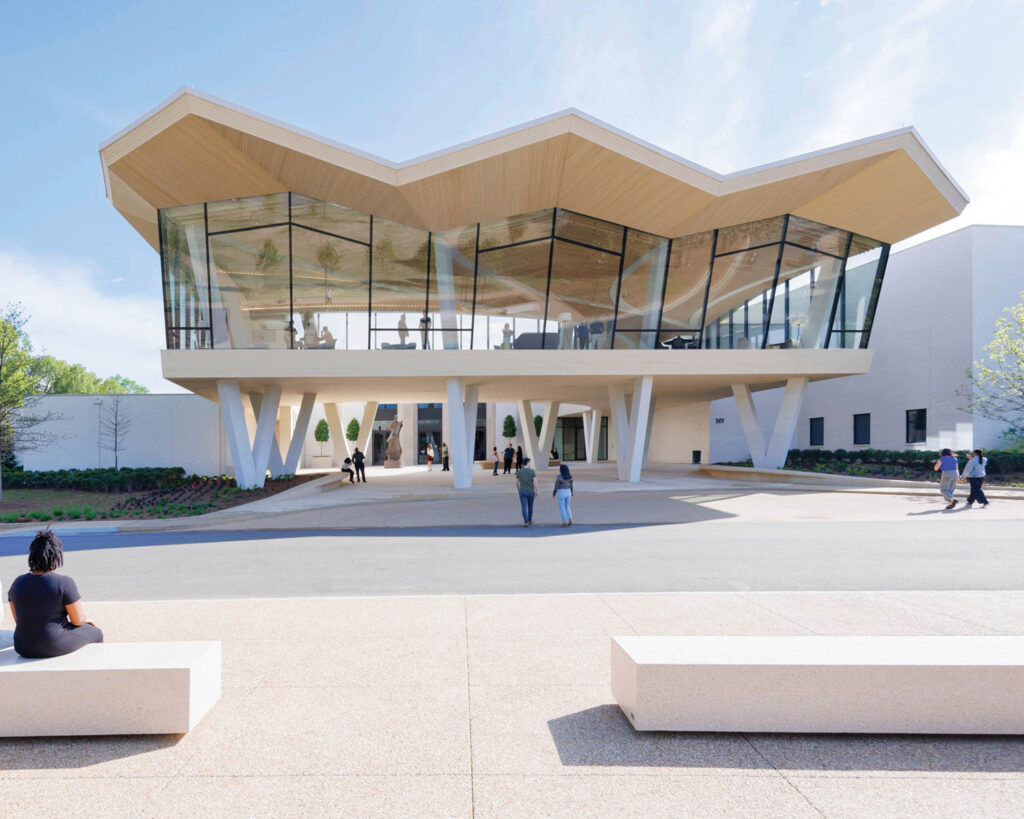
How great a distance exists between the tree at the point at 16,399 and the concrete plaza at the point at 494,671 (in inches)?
780

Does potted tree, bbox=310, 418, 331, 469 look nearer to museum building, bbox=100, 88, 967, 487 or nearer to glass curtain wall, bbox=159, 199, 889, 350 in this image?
museum building, bbox=100, 88, 967, 487

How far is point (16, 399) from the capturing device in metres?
27.4

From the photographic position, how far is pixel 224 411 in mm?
22625

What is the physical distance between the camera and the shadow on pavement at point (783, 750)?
346 centimetres

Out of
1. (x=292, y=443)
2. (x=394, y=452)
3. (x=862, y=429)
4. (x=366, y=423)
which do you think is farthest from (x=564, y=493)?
(x=394, y=452)

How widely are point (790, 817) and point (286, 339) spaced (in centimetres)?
2167

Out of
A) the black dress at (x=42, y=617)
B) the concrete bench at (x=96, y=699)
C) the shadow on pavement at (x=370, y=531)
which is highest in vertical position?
the black dress at (x=42, y=617)

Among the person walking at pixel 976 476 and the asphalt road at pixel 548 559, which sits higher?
the person walking at pixel 976 476

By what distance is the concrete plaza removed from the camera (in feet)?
10.4

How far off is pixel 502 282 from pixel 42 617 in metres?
20.8

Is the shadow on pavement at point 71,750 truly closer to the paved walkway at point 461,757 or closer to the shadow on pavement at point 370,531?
the paved walkway at point 461,757

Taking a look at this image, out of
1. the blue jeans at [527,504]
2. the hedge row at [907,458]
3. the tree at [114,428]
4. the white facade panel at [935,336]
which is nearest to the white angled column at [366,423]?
the tree at [114,428]

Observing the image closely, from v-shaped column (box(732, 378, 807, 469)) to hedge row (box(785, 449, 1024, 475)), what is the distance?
399 cm

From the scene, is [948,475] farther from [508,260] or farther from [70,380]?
[70,380]
